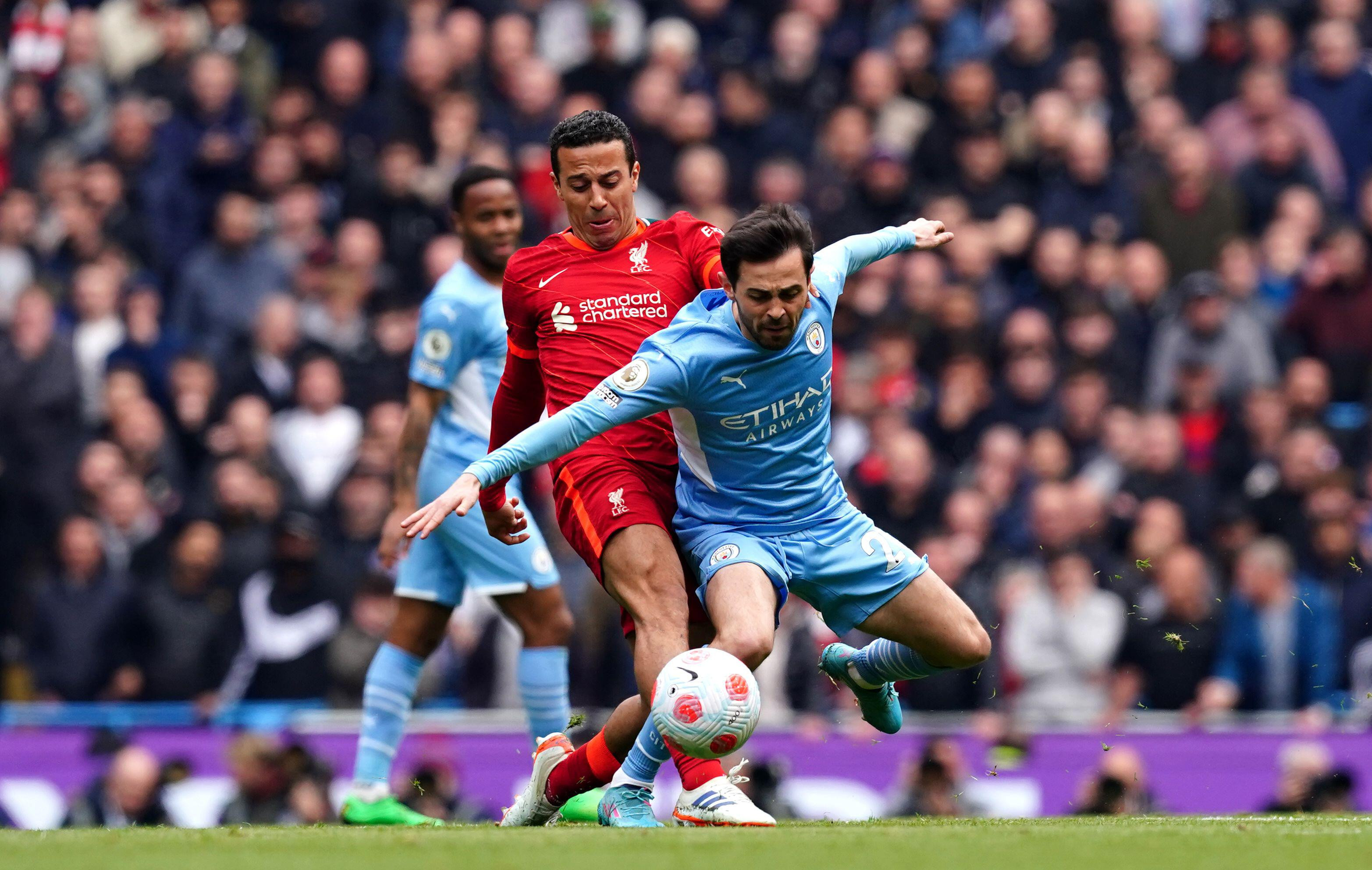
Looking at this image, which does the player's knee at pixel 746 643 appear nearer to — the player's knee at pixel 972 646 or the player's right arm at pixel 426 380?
the player's knee at pixel 972 646

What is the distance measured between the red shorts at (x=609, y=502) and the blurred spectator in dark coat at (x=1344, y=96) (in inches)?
362

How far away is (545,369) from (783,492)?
110cm

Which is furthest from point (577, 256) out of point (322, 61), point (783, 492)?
point (322, 61)

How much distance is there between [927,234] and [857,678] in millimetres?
1855

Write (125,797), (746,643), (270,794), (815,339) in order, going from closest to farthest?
(746,643) → (815,339) → (270,794) → (125,797)

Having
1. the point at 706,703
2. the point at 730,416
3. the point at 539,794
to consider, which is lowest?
the point at 539,794

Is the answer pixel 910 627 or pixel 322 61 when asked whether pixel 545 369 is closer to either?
pixel 910 627

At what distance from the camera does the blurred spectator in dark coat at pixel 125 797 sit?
10914mm

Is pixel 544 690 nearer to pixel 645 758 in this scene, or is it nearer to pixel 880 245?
pixel 645 758

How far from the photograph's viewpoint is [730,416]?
24.1 feet

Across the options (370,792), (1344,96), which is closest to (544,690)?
(370,792)

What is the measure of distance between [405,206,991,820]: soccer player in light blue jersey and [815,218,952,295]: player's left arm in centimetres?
2

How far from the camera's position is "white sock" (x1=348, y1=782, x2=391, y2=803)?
9.05 meters

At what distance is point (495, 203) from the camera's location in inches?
360
